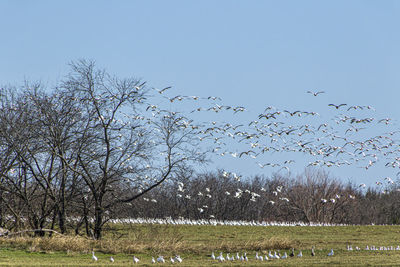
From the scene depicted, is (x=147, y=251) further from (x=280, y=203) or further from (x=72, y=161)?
(x=280, y=203)

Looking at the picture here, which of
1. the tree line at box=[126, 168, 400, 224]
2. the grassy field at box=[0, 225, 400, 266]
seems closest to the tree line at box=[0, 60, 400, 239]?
the grassy field at box=[0, 225, 400, 266]

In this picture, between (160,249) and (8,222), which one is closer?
(160,249)

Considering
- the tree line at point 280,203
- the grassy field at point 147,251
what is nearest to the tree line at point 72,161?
the grassy field at point 147,251

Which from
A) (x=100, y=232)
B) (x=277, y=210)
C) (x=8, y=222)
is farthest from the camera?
(x=277, y=210)

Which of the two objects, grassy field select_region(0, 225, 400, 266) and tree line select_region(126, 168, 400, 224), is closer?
grassy field select_region(0, 225, 400, 266)

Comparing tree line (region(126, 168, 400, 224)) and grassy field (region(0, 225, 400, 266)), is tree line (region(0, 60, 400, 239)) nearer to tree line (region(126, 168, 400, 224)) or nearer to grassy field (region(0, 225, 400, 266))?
grassy field (region(0, 225, 400, 266))

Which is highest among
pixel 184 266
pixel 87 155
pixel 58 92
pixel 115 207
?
pixel 58 92

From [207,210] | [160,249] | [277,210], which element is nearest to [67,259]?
[160,249]

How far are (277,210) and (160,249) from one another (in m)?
63.8

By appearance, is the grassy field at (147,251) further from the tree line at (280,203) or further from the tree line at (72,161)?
the tree line at (280,203)

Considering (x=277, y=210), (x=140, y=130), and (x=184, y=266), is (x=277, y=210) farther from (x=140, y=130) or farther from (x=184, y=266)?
(x=184, y=266)

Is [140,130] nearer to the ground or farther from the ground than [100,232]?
farther from the ground

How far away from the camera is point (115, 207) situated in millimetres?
34812

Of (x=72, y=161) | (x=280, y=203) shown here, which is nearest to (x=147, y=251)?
(x=72, y=161)
